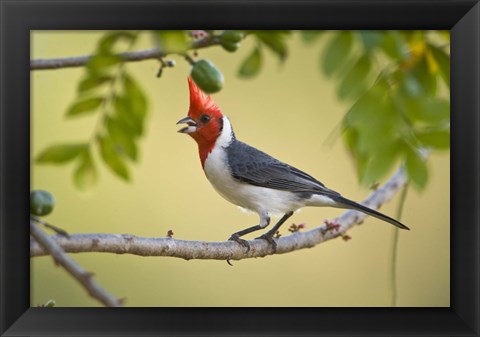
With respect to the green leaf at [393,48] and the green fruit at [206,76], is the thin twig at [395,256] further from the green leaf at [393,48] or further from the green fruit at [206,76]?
the green leaf at [393,48]

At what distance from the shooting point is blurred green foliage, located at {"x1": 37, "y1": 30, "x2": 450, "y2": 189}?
1367 mm

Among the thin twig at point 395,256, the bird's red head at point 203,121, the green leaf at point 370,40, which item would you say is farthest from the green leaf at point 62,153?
the thin twig at point 395,256

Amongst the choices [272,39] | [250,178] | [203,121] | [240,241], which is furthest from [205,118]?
[272,39]

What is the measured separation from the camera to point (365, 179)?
1.65 metres

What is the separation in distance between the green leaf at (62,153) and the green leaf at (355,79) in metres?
0.79

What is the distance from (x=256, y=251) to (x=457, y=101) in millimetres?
935

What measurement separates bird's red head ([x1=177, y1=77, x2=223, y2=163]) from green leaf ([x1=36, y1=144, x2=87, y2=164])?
1.62ft

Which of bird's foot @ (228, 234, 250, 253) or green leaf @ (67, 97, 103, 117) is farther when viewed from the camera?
bird's foot @ (228, 234, 250, 253)

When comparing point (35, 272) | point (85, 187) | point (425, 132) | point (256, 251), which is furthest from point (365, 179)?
point (35, 272)

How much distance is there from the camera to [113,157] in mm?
1818

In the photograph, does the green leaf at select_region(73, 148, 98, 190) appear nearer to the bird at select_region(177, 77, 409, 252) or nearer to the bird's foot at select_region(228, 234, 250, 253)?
the bird at select_region(177, 77, 409, 252)

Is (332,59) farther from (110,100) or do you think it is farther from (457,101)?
(457,101)

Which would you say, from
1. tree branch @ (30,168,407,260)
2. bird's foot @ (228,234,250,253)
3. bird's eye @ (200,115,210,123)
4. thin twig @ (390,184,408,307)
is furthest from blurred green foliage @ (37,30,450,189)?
thin twig @ (390,184,408,307)

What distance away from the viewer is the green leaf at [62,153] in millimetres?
1769
